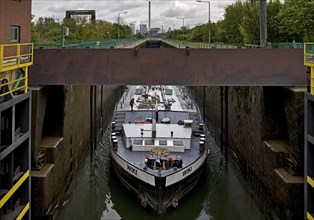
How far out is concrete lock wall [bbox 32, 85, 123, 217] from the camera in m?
16.3

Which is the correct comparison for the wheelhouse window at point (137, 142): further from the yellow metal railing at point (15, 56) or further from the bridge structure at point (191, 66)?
the yellow metal railing at point (15, 56)

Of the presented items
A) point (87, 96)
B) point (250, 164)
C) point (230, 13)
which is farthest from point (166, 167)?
point (230, 13)

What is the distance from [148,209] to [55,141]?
19.2 feet

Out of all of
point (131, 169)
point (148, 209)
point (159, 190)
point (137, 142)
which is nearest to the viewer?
point (159, 190)

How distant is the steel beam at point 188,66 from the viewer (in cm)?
1645

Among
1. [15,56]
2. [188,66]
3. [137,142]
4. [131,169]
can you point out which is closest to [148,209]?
[131,169]

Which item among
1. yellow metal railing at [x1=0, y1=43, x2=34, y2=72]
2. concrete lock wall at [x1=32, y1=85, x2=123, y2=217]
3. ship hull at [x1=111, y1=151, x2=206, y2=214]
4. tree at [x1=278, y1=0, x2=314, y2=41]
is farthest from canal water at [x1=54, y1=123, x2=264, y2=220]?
tree at [x1=278, y1=0, x2=314, y2=41]

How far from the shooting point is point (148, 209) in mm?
18641

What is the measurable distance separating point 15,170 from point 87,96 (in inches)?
743

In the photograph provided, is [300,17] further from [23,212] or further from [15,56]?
[23,212]

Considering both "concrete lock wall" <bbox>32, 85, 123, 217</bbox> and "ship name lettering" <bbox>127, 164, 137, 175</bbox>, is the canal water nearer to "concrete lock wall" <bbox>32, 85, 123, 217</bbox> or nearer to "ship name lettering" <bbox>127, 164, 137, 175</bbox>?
"concrete lock wall" <bbox>32, 85, 123, 217</bbox>

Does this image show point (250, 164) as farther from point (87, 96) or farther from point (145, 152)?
point (87, 96)

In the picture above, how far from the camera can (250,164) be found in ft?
73.7

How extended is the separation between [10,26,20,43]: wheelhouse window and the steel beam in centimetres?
201
